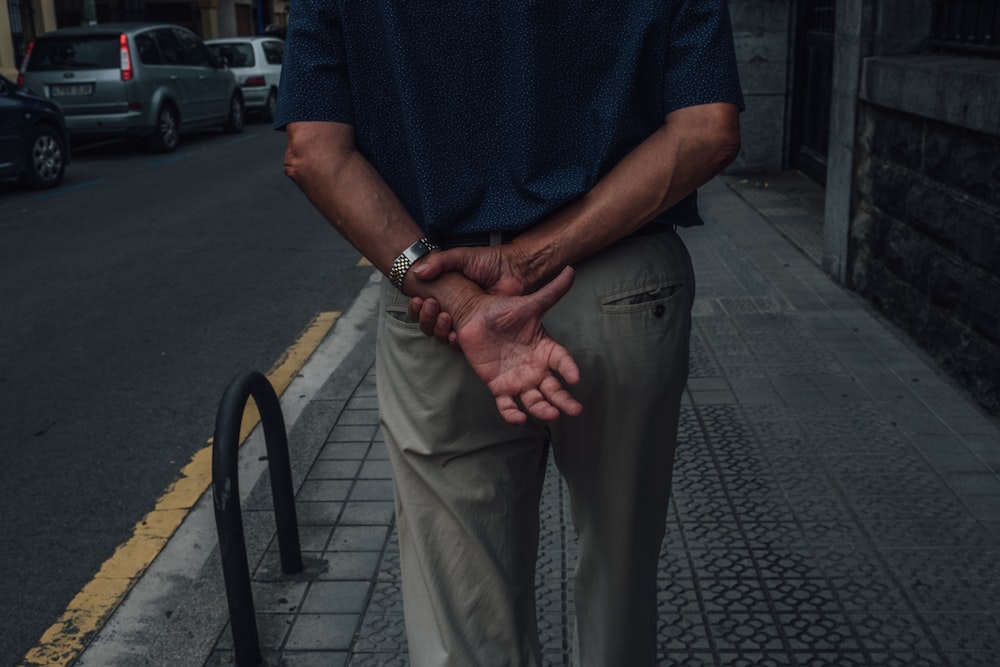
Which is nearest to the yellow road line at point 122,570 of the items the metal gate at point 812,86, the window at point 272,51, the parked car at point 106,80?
the metal gate at point 812,86

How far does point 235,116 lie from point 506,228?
62.9ft

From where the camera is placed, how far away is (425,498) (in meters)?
1.93

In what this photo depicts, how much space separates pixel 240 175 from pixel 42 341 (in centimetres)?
775

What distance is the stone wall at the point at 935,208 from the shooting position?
16.0 ft

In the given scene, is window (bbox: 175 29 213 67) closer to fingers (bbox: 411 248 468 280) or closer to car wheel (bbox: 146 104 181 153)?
car wheel (bbox: 146 104 181 153)

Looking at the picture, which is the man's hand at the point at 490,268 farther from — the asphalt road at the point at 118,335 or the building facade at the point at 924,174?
the building facade at the point at 924,174

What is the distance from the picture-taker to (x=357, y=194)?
183 centimetres

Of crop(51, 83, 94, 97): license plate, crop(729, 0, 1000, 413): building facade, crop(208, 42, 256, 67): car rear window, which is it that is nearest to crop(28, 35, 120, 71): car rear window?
crop(51, 83, 94, 97): license plate

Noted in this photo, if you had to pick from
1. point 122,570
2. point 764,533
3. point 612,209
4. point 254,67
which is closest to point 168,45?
point 254,67

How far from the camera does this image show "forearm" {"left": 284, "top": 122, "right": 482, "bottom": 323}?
1.83 m

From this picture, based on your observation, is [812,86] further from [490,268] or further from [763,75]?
[490,268]

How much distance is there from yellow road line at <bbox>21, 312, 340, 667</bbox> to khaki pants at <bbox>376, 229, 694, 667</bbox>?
1.70m

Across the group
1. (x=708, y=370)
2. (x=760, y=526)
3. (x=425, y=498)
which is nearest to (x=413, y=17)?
(x=425, y=498)

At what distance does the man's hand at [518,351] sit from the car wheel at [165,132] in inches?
624
